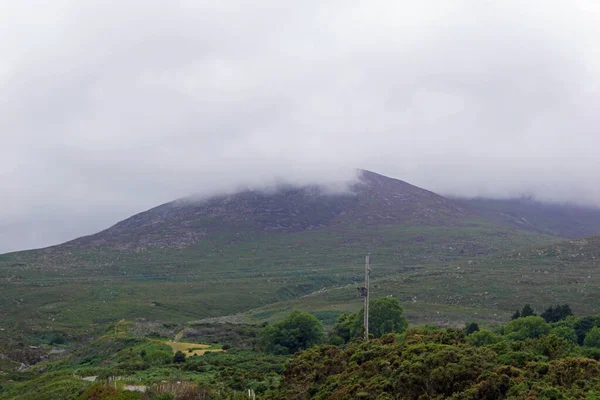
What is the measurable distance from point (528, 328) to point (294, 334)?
16.7 m

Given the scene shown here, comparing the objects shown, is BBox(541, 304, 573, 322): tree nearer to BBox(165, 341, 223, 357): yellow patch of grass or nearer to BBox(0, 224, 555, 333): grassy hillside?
BBox(165, 341, 223, 357): yellow patch of grass

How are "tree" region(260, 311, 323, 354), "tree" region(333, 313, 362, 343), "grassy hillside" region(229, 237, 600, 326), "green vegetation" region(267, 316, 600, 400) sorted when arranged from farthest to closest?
1. "grassy hillside" region(229, 237, 600, 326)
2. "tree" region(333, 313, 362, 343)
3. "tree" region(260, 311, 323, 354)
4. "green vegetation" region(267, 316, 600, 400)

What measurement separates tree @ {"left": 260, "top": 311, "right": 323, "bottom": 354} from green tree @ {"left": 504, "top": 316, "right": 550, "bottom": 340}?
45.5 feet

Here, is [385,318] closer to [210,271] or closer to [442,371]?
[442,371]

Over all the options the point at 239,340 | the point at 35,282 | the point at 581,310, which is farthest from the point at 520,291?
the point at 35,282

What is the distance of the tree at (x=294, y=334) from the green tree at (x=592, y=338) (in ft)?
60.8

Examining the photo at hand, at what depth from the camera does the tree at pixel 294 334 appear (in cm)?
4794

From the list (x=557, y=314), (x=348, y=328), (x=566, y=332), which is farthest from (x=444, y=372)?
(x=557, y=314)

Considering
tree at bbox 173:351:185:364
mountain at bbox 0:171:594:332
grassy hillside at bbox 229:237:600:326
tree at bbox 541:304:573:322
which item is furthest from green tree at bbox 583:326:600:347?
mountain at bbox 0:171:594:332

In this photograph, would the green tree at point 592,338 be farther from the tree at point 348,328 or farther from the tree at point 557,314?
the tree at point 348,328

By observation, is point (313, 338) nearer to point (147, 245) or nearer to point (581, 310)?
point (581, 310)

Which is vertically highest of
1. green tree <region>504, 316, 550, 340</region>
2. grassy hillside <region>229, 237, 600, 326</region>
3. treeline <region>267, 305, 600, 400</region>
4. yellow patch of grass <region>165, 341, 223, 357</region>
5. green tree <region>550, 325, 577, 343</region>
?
treeline <region>267, 305, 600, 400</region>

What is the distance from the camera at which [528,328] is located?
43.0 metres

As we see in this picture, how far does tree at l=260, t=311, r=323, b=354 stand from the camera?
1887 inches
